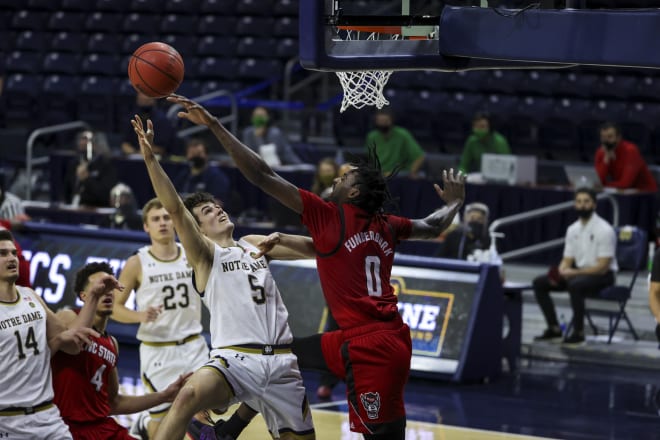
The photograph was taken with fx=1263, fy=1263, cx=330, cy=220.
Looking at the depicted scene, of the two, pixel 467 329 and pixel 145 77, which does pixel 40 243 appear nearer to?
pixel 467 329

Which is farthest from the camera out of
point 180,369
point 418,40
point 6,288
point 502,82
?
point 502,82

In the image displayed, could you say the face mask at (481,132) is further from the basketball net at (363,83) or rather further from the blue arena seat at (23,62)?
the blue arena seat at (23,62)

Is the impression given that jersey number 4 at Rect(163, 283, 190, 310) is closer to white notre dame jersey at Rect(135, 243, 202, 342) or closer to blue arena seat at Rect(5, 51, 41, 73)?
white notre dame jersey at Rect(135, 243, 202, 342)

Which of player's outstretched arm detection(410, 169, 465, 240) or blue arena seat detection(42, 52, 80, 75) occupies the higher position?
blue arena seat detection(42, 52, 80, 75)

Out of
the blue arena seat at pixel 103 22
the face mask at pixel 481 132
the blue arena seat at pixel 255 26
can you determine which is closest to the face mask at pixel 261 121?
the face mask at pixel 481 132

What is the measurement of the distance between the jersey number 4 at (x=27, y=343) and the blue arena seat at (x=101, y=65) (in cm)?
1442

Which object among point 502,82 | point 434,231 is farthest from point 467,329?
point 502,82

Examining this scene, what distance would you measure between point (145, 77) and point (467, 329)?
505cm

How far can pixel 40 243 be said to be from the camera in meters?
12.4

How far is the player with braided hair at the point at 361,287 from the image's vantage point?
256 inches

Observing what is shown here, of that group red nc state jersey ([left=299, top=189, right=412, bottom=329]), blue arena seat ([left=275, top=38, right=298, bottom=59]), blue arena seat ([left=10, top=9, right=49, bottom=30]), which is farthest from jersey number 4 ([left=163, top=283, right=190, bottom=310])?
blue arena seat ([left=10, top=9, right=49, bottom=30])

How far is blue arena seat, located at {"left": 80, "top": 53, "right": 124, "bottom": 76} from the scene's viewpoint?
20594 millimetres

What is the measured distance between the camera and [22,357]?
654cm

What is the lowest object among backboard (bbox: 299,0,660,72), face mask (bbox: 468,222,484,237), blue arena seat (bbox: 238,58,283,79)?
face mask (bbox: 468,222,484,237)
